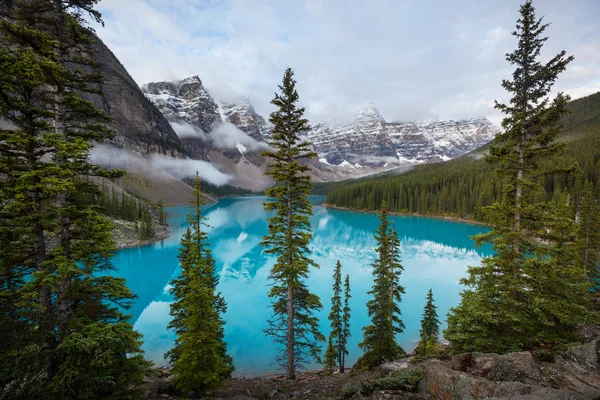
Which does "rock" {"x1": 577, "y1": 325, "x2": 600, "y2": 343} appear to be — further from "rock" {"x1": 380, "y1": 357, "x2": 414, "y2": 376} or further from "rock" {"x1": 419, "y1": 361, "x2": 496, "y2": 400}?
"rock" {"x1": 419, "y1": 361, "x2": 496, "y2": 400}

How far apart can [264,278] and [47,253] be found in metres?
35.8

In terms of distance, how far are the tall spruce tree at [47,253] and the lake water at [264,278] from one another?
15849mm

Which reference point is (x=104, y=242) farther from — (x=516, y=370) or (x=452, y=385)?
(x=516, y=370)

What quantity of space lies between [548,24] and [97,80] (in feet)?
52.9

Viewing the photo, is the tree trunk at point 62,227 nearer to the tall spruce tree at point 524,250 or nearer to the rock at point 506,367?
the rock at point 506,367

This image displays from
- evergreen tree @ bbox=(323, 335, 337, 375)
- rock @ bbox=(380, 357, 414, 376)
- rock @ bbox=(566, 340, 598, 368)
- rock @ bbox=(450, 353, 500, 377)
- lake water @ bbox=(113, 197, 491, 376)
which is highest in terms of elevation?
rock @ bbox=(566, 340, 598, 368)

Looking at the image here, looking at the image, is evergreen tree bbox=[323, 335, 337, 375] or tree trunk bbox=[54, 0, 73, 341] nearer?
tree trunk bbox=[54, 0, 73, 341]

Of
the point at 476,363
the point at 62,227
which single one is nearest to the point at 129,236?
the point at 62,227

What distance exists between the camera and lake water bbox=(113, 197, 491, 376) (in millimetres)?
24062

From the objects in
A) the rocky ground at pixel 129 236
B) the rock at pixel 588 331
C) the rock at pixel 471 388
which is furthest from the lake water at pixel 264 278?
the rock at pixel 471 388

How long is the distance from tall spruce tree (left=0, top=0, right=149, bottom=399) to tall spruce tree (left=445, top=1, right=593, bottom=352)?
11.5 metres

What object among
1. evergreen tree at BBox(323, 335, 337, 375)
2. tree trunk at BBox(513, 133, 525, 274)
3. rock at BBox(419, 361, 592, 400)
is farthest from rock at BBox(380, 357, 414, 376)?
tree trunk at BBox(513, 133, 525, 274)

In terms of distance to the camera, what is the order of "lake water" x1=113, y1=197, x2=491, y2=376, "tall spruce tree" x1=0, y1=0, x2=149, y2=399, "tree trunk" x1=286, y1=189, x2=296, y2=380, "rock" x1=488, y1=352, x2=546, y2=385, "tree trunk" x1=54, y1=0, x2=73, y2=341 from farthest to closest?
"lake water" x1=113, y1=197, x2=491, y2=376, "tree trunk" x1=286, y1=189, x2=296, y2=380, "tree trunk" x1=54, y1=0, x2=73, y2=341, "rock" x1=488, y1=352, x2=546, y2=385, "tall spruce tree" x1=0, y1=0, x2=149, y2=399

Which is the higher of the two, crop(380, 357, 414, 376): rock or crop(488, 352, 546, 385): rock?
crop(488, 352, 546, 385): rock
